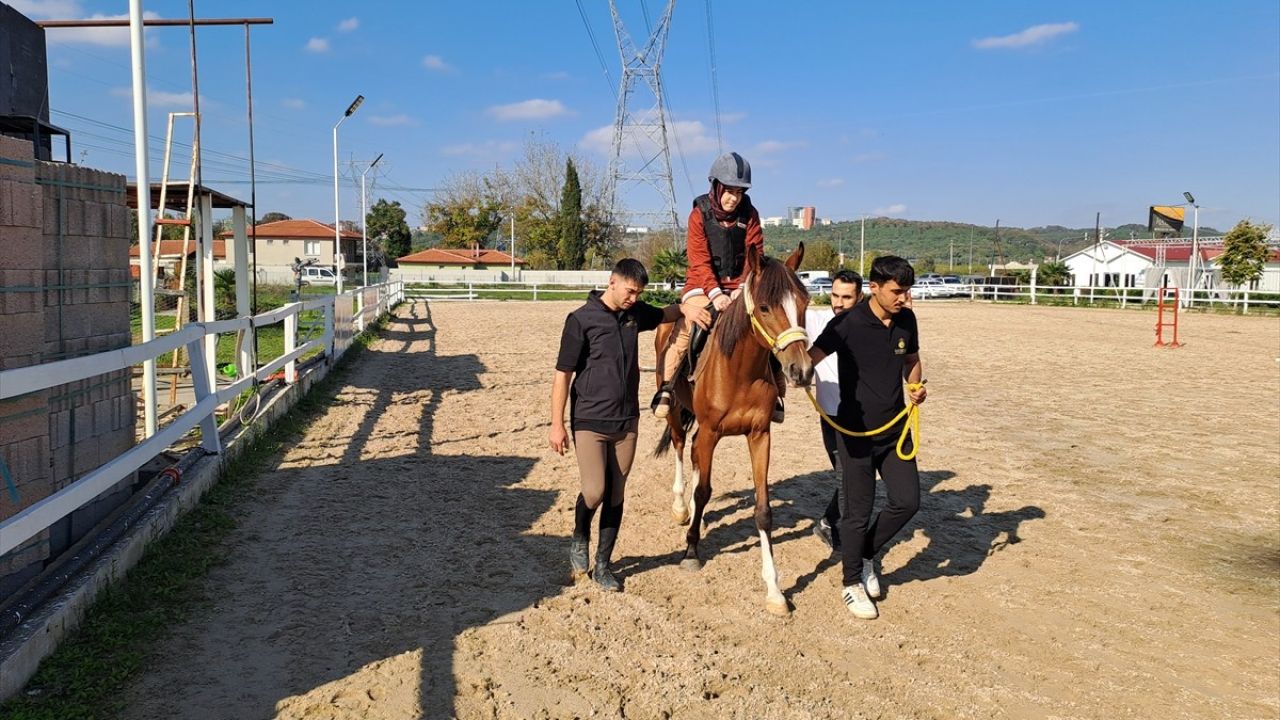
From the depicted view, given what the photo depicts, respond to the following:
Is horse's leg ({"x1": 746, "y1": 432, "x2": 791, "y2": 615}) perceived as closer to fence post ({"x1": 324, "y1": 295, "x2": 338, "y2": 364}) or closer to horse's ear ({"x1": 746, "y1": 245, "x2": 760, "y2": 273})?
horse's ear ({"x1": 746, "y1": 245, "x2": 760, "y2": 273})

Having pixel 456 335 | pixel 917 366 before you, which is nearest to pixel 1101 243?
pixel 456 335

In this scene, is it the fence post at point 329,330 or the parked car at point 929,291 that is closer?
the fence post at point 329,330

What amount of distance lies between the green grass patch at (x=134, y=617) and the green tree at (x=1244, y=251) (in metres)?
45.0

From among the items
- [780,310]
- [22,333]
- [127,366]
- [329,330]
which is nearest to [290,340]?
[329,330]

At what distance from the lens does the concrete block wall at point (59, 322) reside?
3.82 metres

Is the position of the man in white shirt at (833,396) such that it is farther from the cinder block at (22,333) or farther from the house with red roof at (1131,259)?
the house with red roof at (1131,259)

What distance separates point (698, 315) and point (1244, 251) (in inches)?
1712

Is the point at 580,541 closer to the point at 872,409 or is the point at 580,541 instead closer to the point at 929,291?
the point at 872,409

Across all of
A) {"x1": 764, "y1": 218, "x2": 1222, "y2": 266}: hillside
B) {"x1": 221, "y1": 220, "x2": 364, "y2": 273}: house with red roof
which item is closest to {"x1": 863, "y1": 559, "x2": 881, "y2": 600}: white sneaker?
{"x1": 221, "y1": 220, "x2": 364, "y2": 273}: house with red roof

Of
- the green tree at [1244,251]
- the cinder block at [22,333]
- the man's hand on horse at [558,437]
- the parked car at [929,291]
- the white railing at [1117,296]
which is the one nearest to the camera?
the cinder block at [22,333]

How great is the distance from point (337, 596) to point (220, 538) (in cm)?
124

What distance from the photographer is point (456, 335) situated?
21375 mm

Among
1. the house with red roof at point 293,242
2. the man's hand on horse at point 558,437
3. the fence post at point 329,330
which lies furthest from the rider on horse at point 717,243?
the house with red roof at point 293,242

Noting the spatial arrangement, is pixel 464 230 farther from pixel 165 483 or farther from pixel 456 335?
pixel 165 483
